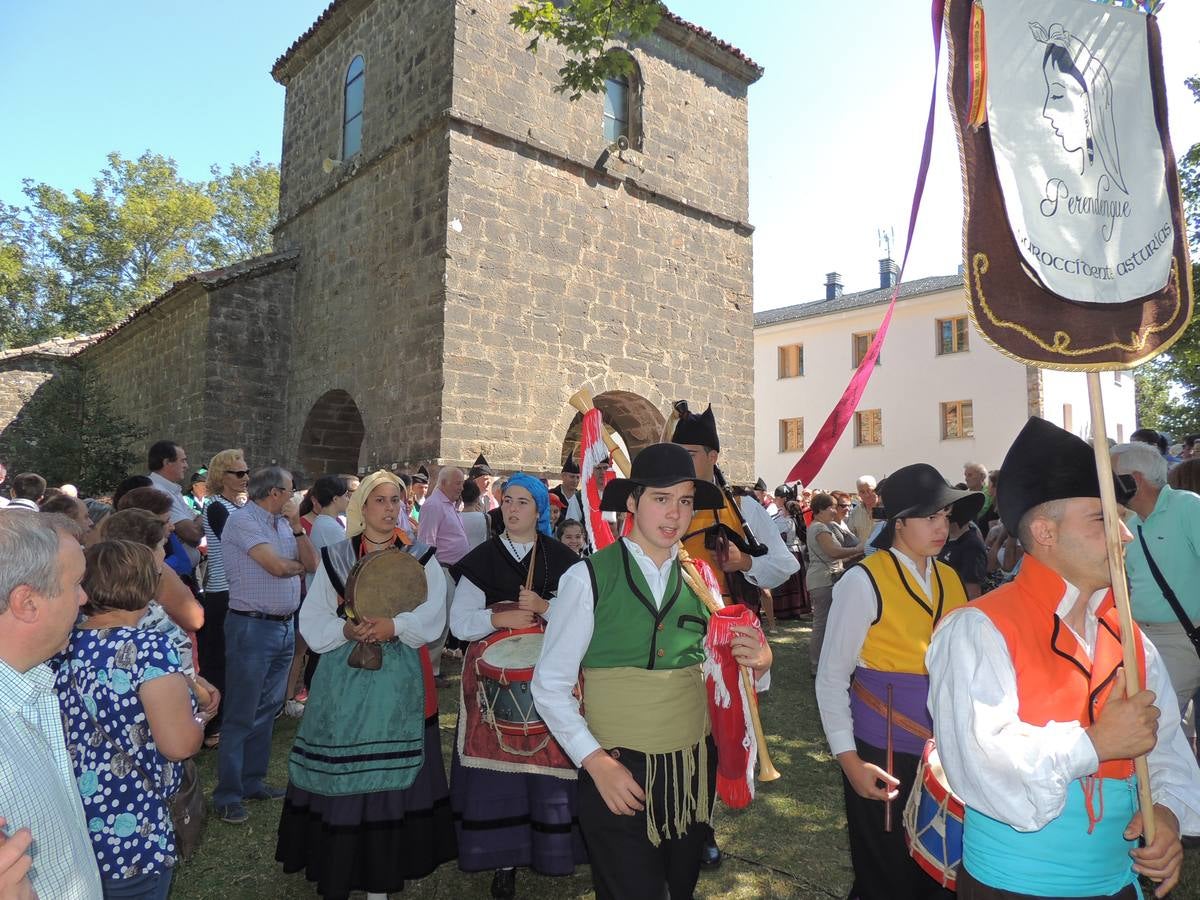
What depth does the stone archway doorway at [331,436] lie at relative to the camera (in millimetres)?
13656

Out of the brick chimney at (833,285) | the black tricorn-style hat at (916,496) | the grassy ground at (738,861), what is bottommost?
the grassy ground at (738,861)

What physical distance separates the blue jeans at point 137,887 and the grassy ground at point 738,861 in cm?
159

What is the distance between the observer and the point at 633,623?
2.67 meters

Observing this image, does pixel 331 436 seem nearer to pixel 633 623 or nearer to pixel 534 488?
pixel 534 488

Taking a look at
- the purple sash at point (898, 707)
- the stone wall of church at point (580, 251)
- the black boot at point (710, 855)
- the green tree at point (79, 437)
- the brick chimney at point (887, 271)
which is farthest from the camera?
the brick chimney at point (887, 271)

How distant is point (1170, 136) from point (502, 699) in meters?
3.18

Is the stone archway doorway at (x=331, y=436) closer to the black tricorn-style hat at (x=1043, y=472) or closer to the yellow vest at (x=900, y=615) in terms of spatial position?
the yellow vest at (x=900, y=615)

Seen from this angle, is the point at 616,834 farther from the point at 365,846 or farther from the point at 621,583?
the point at 365,846

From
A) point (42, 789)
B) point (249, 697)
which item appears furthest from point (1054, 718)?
point (249, 697)

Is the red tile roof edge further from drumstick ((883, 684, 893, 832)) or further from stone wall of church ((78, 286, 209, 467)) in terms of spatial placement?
drumstick ((883, 684, 893, 832))

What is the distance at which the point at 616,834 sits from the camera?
102 inches

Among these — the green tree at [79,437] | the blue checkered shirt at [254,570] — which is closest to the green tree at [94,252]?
the green tree at [79,437]

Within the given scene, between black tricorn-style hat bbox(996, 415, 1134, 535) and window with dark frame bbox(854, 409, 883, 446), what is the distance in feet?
90.2

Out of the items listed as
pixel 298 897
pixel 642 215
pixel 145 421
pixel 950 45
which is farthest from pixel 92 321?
pixel 950 45
